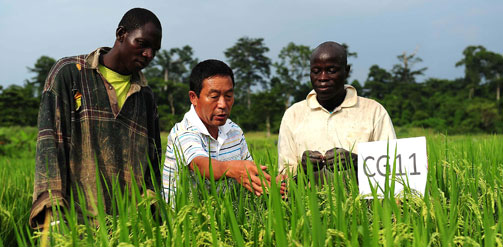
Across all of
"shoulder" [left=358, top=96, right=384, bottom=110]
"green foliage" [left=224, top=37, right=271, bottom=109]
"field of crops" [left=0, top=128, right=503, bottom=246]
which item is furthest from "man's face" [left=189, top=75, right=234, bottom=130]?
"green foliage" [left=224, top=37, right=271, bottom=109]

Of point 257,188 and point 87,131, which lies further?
point 87,131

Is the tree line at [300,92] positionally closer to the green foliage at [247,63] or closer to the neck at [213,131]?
the green foliage at [247,63]

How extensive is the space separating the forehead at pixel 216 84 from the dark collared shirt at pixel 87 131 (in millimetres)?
370

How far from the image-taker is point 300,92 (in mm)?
43500

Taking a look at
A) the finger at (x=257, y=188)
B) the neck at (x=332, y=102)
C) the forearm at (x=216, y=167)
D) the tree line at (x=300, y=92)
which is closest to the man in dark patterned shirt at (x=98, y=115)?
the forearm at (x=216, y=167)

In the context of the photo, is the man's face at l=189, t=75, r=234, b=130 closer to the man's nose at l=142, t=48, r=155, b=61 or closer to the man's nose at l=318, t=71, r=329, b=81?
the man's nose at l=142, t=48, r=155, b=61

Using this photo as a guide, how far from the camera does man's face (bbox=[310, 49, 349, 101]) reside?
1.93m

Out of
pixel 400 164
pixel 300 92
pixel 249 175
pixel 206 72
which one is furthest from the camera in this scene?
pixel 300 92

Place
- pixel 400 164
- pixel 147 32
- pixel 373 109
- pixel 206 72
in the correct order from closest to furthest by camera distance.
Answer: pixel 400 164, pixel 206 72, pixel 147 32, pixel 373 109

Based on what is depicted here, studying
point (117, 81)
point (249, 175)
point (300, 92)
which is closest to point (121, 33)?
point (117, 81)

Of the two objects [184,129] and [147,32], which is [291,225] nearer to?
[184,129]

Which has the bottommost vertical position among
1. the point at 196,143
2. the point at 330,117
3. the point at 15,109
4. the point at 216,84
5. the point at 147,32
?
the point at 196,143

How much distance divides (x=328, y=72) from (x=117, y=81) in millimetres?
1073

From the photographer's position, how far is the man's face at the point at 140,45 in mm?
1903
